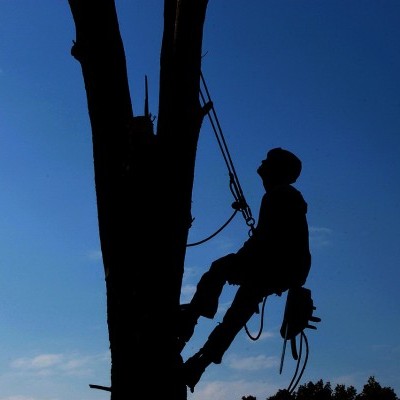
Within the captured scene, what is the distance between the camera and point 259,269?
145 inches

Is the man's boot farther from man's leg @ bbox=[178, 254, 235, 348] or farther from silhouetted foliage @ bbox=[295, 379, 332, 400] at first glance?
silhouetted foliage @ bbox=[295, 379, 332, 400]

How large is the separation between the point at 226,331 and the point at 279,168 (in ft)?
4.40

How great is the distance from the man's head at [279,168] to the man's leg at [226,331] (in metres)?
0.94

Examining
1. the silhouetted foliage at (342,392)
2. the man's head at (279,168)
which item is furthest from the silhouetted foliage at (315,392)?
the man's head at (279,168)

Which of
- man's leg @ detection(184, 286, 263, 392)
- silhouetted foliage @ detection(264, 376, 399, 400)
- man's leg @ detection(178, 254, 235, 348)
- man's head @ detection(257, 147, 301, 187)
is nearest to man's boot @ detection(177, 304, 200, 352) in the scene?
man's leg @ detection(178, 254, 235, 348)

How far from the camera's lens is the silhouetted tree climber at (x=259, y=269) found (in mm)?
3482

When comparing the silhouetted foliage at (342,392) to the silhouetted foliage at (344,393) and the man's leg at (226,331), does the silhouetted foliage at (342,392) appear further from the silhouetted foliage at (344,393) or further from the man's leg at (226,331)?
the man's leg at (226,331)

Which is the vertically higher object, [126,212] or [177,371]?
[126,212]

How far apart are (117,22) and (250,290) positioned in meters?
1.93

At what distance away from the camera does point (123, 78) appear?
3070mm

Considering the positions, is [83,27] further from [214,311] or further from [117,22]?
[214,311]

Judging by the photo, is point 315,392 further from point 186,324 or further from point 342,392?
point 186,324

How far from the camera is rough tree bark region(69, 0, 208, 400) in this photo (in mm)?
2711

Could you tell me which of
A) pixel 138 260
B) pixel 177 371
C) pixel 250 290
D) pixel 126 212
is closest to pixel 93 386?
pixel 177 371
